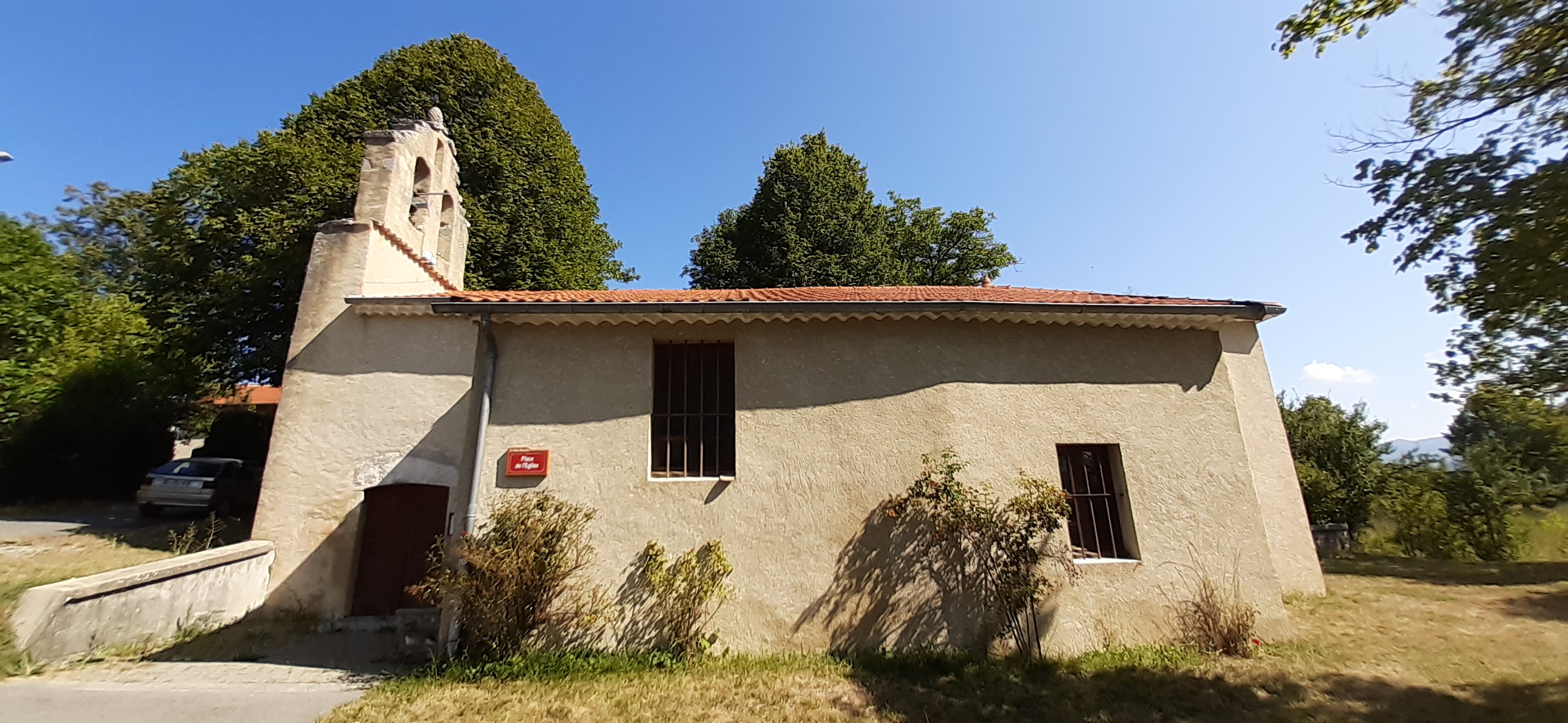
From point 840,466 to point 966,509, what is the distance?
4.21ft

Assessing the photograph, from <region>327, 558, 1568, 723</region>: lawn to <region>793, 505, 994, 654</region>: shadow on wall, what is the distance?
0.80ft

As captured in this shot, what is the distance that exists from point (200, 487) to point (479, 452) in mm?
11225

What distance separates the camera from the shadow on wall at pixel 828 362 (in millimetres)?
6027

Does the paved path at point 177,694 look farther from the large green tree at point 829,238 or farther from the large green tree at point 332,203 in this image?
the large green tree at point 829,238

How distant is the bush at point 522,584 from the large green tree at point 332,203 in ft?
32.2

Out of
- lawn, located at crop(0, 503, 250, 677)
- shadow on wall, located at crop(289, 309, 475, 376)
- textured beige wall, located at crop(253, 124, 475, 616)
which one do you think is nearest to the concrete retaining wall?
lawn, located at crop(0, 503, 250, 677)

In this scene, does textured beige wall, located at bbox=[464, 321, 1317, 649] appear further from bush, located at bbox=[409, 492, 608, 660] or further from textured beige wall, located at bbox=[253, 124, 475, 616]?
textured beige wall, located at bbox=[253, 124, 475, 616]

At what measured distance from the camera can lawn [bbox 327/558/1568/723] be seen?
4.39m

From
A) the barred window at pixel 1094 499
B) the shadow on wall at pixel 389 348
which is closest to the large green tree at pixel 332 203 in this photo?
the shadow on wall at pixel 389 348

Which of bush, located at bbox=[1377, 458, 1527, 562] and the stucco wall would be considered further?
bush, located at bbox=[1377, 458, 1527, 562]

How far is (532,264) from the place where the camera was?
14.8 metres

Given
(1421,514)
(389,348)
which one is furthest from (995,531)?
(1421,514)

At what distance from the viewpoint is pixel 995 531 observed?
18.2 feet

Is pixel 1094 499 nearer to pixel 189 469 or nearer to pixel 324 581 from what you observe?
pixel 324 581
